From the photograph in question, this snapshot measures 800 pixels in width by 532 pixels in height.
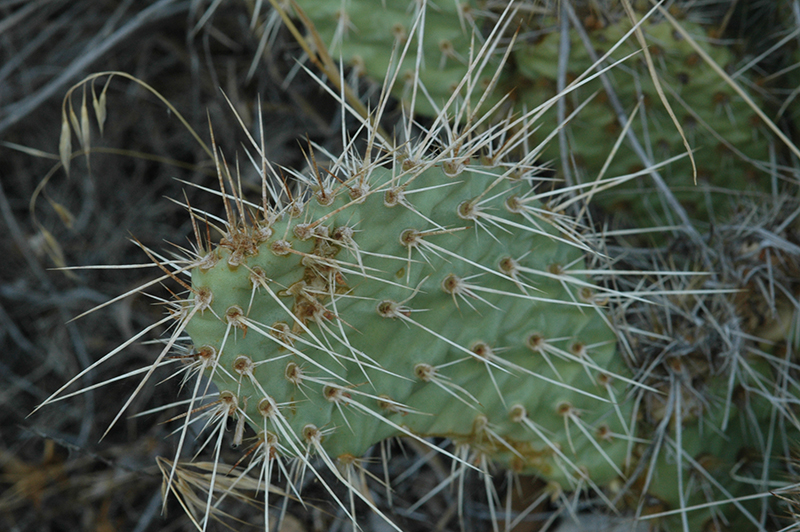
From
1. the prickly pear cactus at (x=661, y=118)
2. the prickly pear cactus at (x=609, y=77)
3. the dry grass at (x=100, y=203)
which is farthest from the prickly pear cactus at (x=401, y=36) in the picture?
the dry grass at (x=100, y=203)

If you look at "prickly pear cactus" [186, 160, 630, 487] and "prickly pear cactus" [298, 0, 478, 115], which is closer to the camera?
"prickly pear cactus" [186, 160, 630, 487]

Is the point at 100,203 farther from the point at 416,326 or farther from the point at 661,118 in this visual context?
the point at 661,118

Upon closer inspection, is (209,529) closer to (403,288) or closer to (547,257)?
(403,288)

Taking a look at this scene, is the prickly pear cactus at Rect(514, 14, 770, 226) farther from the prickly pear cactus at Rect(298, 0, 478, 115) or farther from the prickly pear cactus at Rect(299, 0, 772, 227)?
the prickly pear cactus at Rect(298, 0, 478, 115)

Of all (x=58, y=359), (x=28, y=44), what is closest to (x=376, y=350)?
(x=58, y=359)

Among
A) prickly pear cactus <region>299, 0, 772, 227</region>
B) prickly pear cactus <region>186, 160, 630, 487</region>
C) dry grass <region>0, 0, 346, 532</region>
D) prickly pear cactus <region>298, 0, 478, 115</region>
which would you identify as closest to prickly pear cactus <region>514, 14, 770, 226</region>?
prickly pear cactus <region>299, 0, 772, 227</region>

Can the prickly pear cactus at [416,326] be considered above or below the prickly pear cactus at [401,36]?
below

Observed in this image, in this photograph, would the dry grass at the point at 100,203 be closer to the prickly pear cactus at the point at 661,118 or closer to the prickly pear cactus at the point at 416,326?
the prickly pear cactus at the point at 661,118

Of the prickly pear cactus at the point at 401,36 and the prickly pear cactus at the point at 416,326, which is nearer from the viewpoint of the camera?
the prickly pear cactus at the point at 416,326

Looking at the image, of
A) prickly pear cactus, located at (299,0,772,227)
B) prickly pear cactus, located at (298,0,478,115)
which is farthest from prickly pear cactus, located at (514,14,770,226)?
prickly pear cactus, located at (298,0,478,115)

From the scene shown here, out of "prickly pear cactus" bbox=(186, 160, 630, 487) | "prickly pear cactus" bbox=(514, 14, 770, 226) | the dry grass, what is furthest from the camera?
the dry grass

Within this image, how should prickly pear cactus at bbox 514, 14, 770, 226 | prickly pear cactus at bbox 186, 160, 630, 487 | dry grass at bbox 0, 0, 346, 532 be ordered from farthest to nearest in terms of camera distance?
dry grass at bbox 0, 0, 346, 532 → prickly pear cactus at bbox 514, 14, 770, 226 → prickly pear cactus at bbox 186, 160, 630, 487

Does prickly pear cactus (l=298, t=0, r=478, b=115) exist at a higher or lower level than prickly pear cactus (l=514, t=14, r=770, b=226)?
higher
